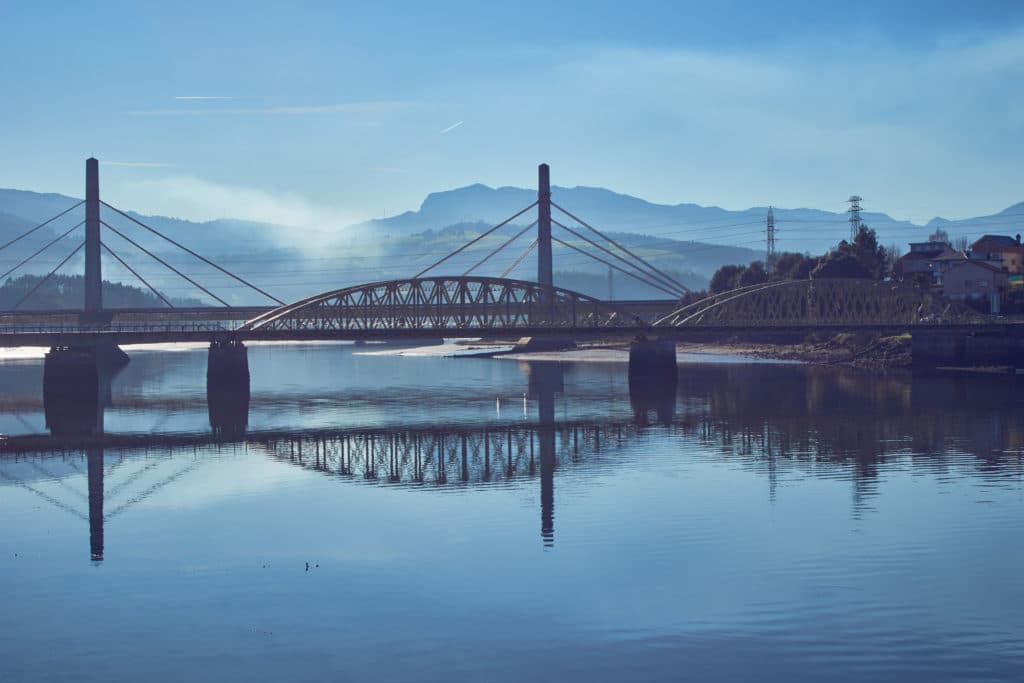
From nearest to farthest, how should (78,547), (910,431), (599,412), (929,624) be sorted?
(929,624)
(78,547)
(910,431)
(599,412)

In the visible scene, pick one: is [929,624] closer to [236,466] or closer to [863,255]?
[236,466]

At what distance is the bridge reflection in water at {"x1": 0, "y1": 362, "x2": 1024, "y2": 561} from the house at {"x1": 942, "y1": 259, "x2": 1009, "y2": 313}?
45.7 meters

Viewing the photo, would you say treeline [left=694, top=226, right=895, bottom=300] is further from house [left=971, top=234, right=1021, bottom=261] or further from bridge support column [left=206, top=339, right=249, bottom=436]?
bridge support column [left=206, top=339, right=249, bottom=436]

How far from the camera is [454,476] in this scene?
187ft

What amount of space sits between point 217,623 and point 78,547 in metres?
12.2

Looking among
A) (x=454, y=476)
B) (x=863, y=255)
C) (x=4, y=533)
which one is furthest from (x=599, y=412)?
(x=863, y=255)

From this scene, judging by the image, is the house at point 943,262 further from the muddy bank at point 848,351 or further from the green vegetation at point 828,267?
the muddy bank at point 848,351

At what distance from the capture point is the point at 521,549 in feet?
131

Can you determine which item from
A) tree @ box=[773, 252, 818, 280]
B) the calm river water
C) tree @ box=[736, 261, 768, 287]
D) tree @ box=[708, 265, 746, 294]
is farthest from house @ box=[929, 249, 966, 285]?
the calm river water

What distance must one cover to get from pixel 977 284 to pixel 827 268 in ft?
60.2

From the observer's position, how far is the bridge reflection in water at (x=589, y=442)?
184 feet

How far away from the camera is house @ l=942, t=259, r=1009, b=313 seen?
463 ft

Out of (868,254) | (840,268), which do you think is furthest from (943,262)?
(840,268)

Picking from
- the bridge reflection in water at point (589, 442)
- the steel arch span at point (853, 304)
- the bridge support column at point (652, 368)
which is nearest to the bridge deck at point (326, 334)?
the bridge support column at point (652, 368)
